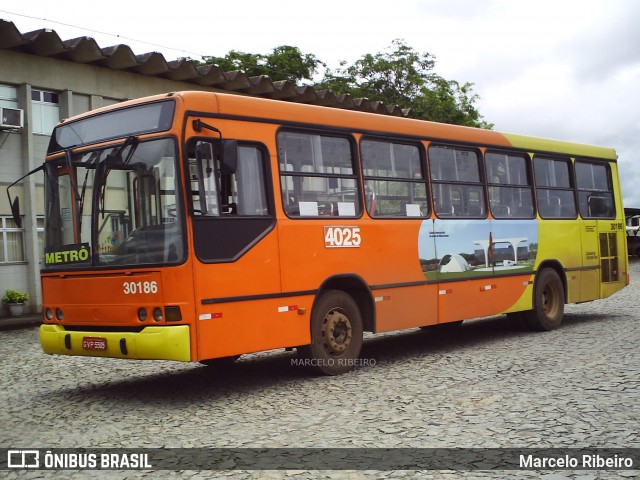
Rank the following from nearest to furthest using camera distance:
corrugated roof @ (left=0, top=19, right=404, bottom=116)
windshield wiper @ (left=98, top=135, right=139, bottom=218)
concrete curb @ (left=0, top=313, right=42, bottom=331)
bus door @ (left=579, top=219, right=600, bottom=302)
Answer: windshield wiper @ (left=98, top=135, right=139, bottom=218) < bus door @ (left=579, top=219, right=600, bottom=302) < concrete curb @ (left=0, top=313, right=42, bottom=331) < corrugated roof @ (left=0, top=19, right=404, bottom=116)

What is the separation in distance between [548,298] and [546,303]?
0.12m

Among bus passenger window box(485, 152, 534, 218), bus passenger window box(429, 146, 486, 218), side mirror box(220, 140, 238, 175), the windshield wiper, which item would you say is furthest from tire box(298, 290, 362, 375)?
bus passenger window box(485, 152, 534, 218)

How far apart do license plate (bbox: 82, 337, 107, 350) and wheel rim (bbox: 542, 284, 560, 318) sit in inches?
330

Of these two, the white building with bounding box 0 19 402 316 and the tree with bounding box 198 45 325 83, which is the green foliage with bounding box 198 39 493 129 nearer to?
the tree with bounding box 198 45 325 83

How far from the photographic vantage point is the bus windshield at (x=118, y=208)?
8477mm

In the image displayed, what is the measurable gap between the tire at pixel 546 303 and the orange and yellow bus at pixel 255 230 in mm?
1369

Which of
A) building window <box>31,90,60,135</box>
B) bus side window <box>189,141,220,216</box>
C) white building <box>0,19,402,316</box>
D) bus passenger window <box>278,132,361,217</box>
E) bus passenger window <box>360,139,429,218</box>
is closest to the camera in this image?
bus side window <box>189,141,220,216</box>

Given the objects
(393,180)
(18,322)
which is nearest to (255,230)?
(393,180)

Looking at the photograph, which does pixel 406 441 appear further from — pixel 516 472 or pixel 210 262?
pixel 210 262

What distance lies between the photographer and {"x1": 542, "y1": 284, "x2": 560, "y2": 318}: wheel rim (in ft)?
47.5

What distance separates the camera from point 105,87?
81.0 ft

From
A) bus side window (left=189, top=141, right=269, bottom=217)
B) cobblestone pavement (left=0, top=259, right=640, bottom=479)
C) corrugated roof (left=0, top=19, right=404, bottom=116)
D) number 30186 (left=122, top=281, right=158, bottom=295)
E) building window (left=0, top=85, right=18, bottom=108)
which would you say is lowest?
cobblestone pavement (left=0, top=259, right=640, bottom=479)

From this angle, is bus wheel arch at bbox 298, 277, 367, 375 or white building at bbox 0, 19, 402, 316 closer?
bus wheel arch at bbox 298, 277, 367, 375

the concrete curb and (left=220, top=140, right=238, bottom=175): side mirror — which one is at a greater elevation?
(left=220, top=140, right=238, bottom=175): side mirror
